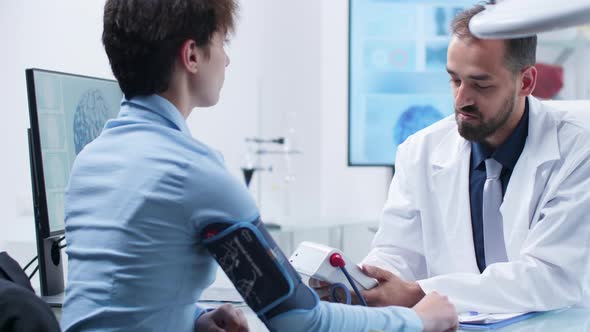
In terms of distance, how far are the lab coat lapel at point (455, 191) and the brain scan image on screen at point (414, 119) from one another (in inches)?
70.3

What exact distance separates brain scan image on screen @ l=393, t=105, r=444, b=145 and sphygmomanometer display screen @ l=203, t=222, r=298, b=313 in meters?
2.79

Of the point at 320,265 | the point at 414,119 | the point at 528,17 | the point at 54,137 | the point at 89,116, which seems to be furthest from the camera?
the point at 414,119

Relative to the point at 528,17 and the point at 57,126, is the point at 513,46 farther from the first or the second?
the point at 57,126

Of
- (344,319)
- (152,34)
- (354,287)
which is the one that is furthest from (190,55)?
(354,287)

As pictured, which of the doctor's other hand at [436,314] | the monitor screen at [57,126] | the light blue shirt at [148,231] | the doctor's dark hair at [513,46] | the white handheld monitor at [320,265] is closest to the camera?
the light blue shirt at [148,231]

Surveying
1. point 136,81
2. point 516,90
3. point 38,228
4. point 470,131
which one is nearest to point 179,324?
point 136,81

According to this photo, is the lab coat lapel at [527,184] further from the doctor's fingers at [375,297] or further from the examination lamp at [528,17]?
the examination lamp at [528,17]

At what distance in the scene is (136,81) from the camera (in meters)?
1.06

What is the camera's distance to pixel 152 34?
1.03 meters

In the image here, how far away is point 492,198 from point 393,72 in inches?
80.4

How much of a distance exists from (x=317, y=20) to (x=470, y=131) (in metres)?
2.22

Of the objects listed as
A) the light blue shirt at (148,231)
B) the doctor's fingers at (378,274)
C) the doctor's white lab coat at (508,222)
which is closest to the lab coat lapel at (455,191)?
the doctor's white lab coat at (508,222)

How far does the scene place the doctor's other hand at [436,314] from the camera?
1.16 meters

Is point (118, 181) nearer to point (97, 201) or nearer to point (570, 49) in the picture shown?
point (97, 201)
